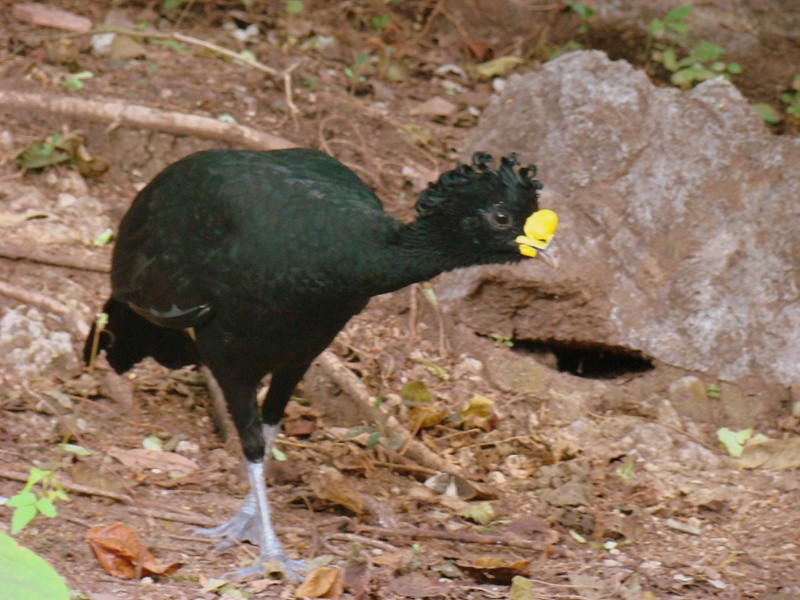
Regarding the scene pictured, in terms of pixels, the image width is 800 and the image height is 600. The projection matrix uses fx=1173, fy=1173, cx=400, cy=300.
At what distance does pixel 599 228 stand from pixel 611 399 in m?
0.81

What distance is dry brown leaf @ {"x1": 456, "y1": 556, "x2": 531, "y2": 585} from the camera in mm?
3811

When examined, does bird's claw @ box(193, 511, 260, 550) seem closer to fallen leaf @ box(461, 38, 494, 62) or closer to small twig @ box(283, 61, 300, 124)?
small twig @ box(283, 61, 300, 124)

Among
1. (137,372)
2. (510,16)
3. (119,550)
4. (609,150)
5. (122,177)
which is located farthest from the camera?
(510,16)

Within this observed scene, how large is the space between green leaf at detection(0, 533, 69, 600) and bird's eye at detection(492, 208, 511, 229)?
2.17m

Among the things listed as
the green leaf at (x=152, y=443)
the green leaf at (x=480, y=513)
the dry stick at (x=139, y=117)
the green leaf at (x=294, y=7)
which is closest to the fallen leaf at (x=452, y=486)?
the green leaf at (x=480, y=513)

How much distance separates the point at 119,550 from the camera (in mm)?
3580

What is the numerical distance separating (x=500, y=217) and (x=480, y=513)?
1335 mm

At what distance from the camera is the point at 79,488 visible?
4.08 metres

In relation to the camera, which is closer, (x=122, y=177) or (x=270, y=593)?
(x=270, y=593)

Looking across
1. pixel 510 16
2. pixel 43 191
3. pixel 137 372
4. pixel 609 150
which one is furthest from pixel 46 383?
pixel 510 16

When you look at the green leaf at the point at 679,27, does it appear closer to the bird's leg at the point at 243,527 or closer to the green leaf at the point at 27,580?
the bird's leg at the point at 243,527

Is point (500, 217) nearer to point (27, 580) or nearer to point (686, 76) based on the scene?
point (27, 580)

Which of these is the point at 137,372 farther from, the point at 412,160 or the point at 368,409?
the point at 412,160

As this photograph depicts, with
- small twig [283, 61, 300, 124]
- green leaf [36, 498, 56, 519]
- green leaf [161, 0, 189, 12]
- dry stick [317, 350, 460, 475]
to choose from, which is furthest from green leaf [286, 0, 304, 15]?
green leaf [36, 498, 56, 519]
